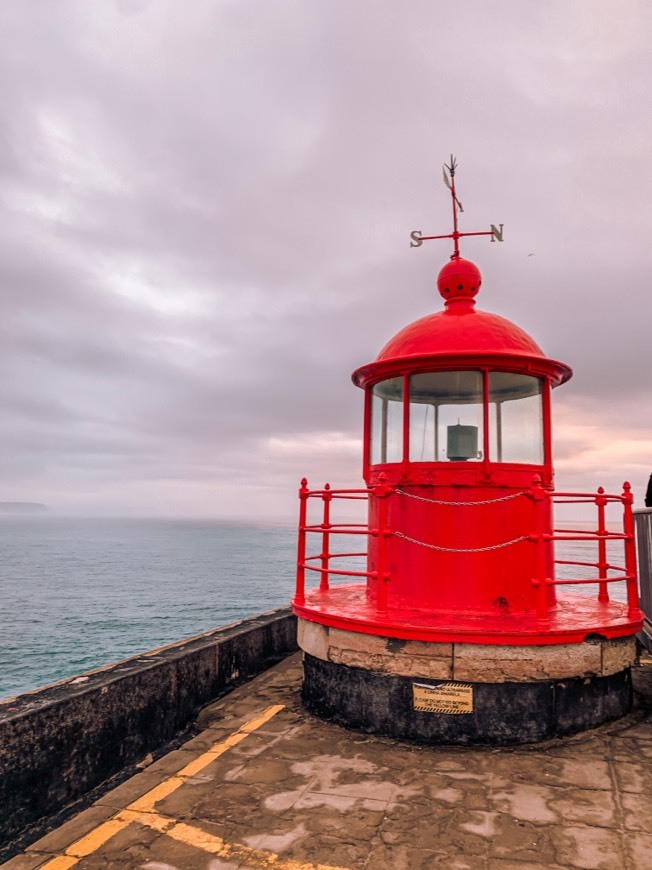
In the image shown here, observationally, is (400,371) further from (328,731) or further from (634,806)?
(634,806)

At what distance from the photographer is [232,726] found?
18.0 feet

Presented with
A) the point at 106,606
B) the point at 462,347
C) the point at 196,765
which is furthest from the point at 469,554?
the point at 106,606

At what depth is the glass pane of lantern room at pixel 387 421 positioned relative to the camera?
251 inches

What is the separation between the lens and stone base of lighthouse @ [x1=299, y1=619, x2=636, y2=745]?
4984 mm

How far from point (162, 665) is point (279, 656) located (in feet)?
8.53

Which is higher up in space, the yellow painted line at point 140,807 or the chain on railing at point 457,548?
the chain on railing at point 457,548

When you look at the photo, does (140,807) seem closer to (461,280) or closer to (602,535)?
(602,535)

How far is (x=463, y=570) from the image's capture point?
595cm

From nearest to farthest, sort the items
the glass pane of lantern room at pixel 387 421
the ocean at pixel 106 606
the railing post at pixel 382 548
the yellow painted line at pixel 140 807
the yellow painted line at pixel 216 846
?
the yellow painted line at pixel 216 846
the yellow painted line at pixel 140 807
the railing post at pixel 382 548
the glass pane of lantern room at pixel 387 421
the ocean at pixel 106 606

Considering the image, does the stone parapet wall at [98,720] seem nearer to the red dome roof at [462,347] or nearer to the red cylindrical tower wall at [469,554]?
the red cylindrical tower wall at [469,554]

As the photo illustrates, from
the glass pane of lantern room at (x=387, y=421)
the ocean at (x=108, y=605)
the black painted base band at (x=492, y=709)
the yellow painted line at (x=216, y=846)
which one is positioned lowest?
the ocean at (x=108, y=605)

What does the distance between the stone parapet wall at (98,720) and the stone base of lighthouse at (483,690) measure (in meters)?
1.76

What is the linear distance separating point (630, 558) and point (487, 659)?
1996 mm

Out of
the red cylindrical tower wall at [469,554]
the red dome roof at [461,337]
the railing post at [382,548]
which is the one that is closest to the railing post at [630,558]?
the red cylindrical tower wall at [469,554]
